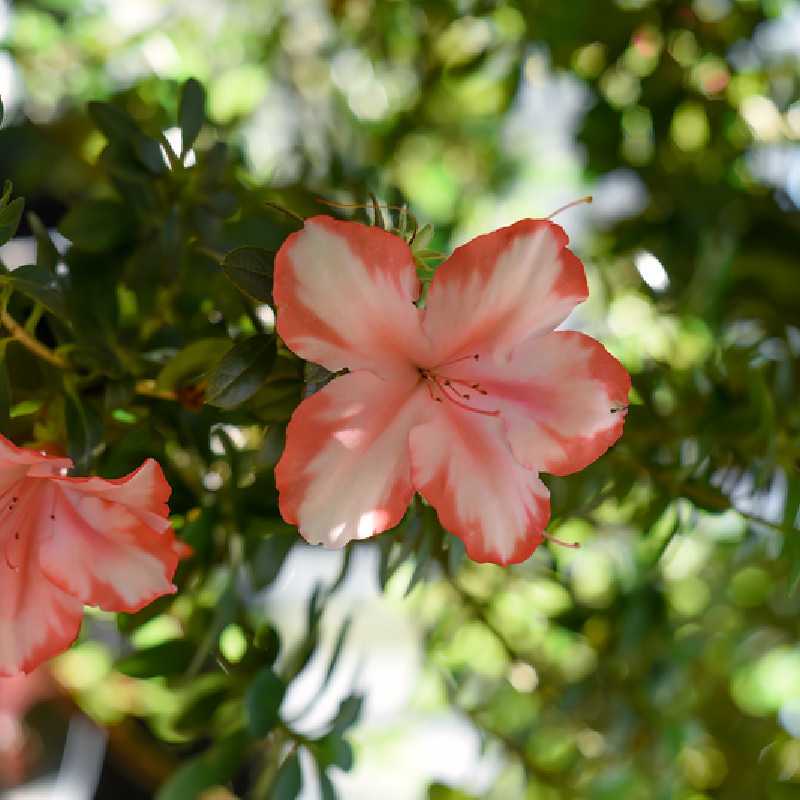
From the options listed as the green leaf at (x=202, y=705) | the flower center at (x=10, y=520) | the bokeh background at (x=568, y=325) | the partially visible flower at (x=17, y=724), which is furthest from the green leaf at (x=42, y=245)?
the partially visible flower at (x=17, y=724)

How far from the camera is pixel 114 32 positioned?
0.91m

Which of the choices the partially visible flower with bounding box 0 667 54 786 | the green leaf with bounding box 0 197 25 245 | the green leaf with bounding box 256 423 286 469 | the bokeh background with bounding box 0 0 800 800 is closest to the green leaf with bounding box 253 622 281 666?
the bokeh background with bounding box 0 0 800 800

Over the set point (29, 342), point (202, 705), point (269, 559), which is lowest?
point (202, 705)

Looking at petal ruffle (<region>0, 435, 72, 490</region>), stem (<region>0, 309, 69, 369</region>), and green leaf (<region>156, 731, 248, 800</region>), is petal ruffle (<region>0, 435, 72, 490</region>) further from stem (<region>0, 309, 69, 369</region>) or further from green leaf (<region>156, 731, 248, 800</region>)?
green leaf (<region>156, 731, 248, 800</region>)

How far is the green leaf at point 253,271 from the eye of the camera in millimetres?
310

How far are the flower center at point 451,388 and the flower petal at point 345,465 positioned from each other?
0.06ft

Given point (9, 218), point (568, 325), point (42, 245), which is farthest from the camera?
point (568, 325)

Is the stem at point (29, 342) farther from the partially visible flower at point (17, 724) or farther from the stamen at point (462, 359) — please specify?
the partially visible flower at point (17, 724)

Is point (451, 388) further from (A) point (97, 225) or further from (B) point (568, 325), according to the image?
(B) point (568, 325)

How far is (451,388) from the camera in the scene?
336mm

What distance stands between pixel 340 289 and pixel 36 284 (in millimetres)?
107

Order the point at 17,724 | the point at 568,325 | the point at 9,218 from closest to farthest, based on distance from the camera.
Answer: the point at 9,218, the point at 568,325, the point at 17,724

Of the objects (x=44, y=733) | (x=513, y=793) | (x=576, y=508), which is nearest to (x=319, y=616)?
(x=576, y=508)

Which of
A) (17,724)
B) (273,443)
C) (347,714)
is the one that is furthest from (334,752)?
(17,724)
